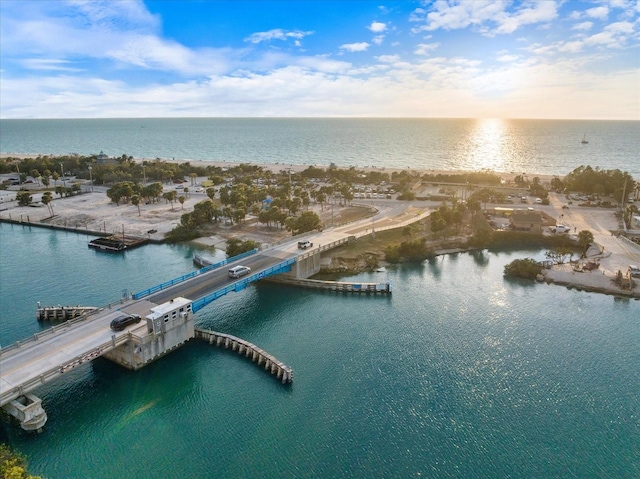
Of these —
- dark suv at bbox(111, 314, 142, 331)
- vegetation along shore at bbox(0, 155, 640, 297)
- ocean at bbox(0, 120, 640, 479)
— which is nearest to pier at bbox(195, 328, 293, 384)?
ocean at bbox(0, 120, 640, 479)

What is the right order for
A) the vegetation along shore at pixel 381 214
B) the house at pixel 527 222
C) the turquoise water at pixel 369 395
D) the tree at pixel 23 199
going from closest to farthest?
the turquoise water at pixel 369 395 < the vegetation along shore at pixel 381 214 < the house at pixel 527 222 < the tree at pixel 23 199

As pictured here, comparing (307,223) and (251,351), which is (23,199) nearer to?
(307,223)

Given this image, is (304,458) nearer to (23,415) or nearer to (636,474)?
(23,415)

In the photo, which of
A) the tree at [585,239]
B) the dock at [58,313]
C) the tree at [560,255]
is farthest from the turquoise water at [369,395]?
the tree at [585,239]

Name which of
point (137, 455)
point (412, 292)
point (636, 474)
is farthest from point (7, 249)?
point (636, 474)

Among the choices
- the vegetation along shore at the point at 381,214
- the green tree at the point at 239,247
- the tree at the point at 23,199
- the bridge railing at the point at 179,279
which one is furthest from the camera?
the tree at the point at 23,199

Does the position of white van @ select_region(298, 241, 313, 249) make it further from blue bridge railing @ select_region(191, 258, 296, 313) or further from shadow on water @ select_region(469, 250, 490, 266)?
shadow on water @ select_region(469, 250, 490, 266)

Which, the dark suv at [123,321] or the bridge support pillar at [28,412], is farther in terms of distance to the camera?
the dark suv at [123,321]

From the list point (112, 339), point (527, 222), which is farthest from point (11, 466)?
point (527, 222)

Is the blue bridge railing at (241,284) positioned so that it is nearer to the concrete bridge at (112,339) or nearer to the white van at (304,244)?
the concrete bridge at (112,339)
